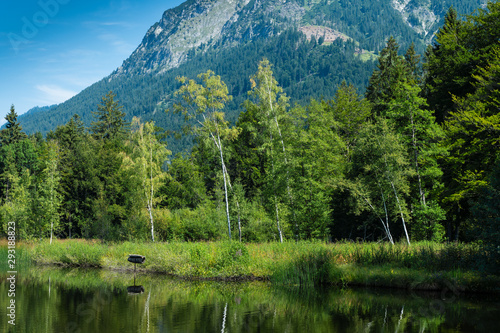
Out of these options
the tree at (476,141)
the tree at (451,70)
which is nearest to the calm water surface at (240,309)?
the tree at (476,141)

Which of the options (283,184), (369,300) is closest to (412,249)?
(369,300)

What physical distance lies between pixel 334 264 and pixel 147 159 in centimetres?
2493

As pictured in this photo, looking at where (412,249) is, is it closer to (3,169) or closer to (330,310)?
(330,310)

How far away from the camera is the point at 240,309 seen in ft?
54.1

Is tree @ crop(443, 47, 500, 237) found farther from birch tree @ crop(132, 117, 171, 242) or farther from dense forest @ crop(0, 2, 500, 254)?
birch tree @ crop(132, 117, 171, 242)

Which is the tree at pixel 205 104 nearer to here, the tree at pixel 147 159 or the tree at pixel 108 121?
the tree at pixel 147 159

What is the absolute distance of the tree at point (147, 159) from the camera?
39.5 m

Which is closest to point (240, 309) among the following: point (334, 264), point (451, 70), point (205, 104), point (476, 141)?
point (334, 264)

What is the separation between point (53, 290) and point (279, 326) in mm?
14690

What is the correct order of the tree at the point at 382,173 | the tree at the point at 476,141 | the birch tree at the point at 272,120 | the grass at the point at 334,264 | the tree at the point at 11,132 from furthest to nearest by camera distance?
1. the tree at the point at 11,132
2. the birch tree at the point at 272,120
3. the tree at the point at 382,173
4. the tree at the point at 476,141
5. the grass at the point at 334,264

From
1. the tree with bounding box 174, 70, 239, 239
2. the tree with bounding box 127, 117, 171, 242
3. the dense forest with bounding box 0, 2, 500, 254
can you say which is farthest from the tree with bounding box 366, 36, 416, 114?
the tree with bounding box 127, 117, 171, 242

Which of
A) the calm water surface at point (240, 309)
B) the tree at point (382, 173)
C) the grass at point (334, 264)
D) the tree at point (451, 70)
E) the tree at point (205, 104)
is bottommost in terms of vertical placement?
the calm water surface at point (240, 309)

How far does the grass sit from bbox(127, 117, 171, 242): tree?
12095mm

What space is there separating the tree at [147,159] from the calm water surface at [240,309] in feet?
57.9
